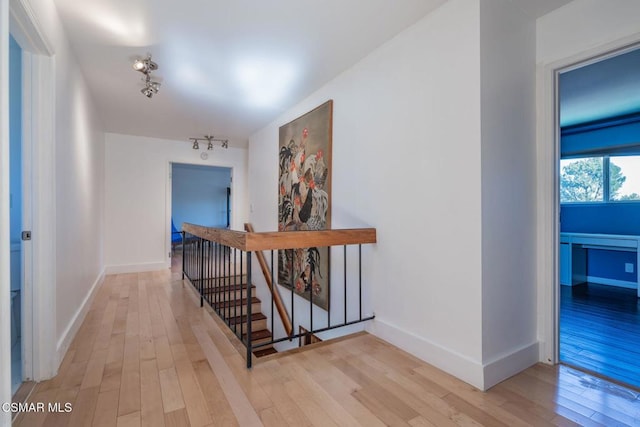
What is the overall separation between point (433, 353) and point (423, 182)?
107 cm

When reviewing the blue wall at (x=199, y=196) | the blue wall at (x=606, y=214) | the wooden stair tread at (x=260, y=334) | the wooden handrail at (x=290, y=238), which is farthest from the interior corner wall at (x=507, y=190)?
the blue wall at (x=199, y=196)

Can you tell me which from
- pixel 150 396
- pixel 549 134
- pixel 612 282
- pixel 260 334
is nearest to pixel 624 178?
pixel 612 282

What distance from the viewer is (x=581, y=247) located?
4.19 metres

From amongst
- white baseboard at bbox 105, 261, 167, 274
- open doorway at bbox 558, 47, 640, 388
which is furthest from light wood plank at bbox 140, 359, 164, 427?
white baseboard at bbox 105, 261, 167, 274

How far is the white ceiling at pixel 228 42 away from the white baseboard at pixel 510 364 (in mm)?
2105

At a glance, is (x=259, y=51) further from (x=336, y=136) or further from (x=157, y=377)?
(x=157, y=377)

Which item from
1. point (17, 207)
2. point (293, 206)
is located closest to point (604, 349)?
point (293, 206)

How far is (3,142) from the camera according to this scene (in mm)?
1000

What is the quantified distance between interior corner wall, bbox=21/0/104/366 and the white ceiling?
21 cm

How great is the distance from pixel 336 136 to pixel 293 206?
1081 mm

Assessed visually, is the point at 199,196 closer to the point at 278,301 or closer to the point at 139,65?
the point at 278,301

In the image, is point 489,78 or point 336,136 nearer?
point 489,78

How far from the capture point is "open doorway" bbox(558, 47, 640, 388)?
2617 mm

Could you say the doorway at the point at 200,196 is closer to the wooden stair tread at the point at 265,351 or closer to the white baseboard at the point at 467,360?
the wooden stair tread at the point at 265,351
